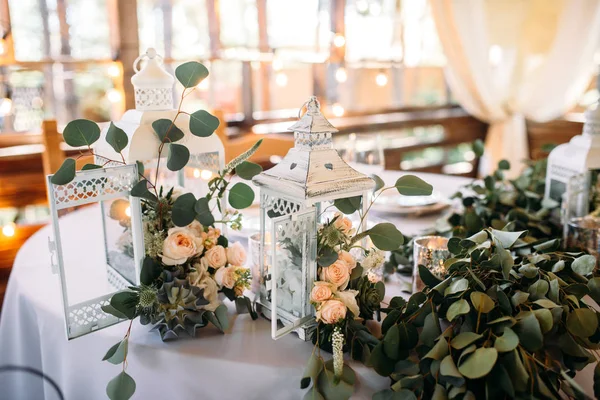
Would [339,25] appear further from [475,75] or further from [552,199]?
[552,199]

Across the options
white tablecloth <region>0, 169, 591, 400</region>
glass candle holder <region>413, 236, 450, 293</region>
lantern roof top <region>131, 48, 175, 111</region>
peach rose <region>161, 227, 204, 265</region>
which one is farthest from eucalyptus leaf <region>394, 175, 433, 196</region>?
lantern roof top <region>131, 48, 175, 111</region>

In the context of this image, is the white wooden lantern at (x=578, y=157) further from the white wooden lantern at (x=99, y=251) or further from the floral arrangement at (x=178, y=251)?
the white wooden lantern at (x=99, y=251)

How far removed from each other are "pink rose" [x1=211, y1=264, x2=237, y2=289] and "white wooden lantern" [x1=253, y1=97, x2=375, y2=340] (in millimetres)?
88

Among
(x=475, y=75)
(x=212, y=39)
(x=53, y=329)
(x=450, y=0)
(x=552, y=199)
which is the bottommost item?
(x=53, y=329)

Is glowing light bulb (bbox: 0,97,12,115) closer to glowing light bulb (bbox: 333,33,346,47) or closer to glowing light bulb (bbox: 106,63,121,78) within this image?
glowing light bulb (bbox: 106,63,121,78)

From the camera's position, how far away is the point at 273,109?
4.11 meters

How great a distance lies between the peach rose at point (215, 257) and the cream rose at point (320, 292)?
0.64ft

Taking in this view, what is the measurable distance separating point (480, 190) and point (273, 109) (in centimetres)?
287

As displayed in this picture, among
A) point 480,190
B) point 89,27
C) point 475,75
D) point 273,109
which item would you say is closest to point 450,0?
point 475,75

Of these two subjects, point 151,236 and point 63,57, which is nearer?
point 151,236

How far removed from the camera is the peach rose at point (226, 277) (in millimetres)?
927

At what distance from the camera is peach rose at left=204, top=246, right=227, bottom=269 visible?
0.93 m

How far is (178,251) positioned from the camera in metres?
0.87

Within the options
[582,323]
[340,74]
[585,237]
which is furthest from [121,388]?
[340,74]
